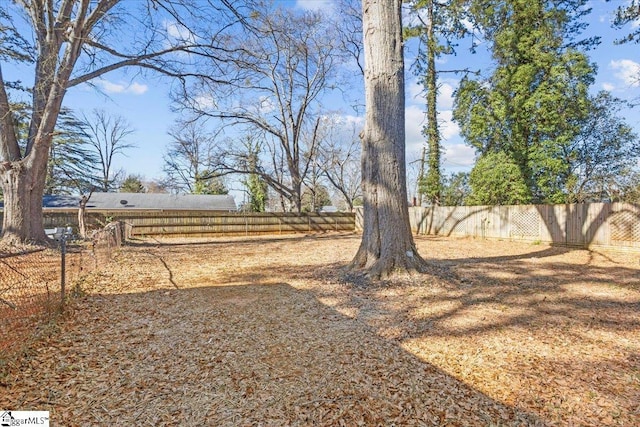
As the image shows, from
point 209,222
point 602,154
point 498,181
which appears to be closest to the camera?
point 602,154

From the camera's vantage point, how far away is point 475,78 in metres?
13.8

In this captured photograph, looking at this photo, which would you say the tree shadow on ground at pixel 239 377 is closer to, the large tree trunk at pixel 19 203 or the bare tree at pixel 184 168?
the large tree trunk at pixel 19 203

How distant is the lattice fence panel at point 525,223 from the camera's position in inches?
430

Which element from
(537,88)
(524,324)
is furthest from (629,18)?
(524,324)

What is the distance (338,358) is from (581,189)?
14.9 meters

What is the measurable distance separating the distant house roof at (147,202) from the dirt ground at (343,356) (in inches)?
743

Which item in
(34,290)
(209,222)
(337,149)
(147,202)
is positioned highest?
(337,149)

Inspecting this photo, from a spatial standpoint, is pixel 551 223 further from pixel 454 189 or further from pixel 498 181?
pixel 454 189

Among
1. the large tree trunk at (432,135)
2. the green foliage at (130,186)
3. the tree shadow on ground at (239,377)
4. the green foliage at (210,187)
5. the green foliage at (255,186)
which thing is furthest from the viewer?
the green foliage at (130,186)

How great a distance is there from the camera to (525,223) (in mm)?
11242

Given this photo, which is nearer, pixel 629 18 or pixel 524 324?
pixel 524 324

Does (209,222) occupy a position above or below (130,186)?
below

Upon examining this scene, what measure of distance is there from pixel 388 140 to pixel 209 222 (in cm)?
1192

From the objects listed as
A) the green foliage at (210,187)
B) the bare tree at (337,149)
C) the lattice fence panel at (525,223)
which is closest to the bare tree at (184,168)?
the green foliage at (210,187)
